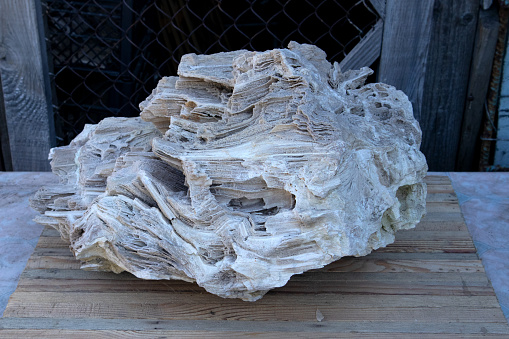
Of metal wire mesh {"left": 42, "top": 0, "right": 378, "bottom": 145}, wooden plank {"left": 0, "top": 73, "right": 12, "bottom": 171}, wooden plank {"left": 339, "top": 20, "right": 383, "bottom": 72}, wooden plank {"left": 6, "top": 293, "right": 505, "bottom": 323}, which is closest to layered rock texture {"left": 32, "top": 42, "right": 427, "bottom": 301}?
wooden plank {"left": 6, "top": 293, "right": 505, "bottom": 323}

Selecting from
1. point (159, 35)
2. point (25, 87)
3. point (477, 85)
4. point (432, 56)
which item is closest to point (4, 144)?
point (25, 87)

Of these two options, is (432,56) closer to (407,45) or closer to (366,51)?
(407,45)

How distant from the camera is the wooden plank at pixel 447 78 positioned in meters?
2.35

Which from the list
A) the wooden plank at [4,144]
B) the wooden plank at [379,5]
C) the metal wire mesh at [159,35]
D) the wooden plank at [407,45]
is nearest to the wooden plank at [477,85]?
the wooden plank at [407,45]

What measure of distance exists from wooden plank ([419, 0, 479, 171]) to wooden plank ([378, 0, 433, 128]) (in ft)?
0.22

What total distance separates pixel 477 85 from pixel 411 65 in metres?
0.38

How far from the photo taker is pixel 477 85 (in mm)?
2471

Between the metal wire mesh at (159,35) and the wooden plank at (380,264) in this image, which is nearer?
the wooden plank at (380,264)

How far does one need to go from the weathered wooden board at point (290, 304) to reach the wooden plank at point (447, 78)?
0.95 metres

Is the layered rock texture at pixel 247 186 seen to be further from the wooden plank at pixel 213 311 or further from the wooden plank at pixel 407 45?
the wooden plank at pixel 407 45

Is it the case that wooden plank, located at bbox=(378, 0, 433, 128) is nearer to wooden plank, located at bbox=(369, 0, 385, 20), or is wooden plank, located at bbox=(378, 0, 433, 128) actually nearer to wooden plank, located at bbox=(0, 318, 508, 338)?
wooden plank, located at bbox=(369, 0, 385, 20)

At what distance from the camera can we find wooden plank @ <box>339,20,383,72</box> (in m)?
2.34

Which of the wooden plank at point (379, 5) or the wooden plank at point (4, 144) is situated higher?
the wooden plank at point (379, 5)

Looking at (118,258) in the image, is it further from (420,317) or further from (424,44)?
(424,44)
